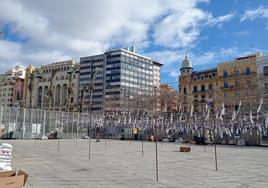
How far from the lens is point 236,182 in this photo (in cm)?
908

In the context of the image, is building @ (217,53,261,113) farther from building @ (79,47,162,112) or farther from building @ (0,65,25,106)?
building @ (0,65,25,106)

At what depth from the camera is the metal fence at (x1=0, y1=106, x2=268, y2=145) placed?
33.4 meters

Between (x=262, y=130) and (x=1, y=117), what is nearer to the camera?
(x=262, y=130)

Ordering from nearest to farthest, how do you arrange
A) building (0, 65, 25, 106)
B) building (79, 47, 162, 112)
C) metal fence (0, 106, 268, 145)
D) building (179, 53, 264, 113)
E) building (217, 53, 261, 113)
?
metal fence (0, 106, 268, 145), building (179, 53, 264, 113), building (217, 53, 261, 113), building (79, 47, 162, 112), building (0, 65, 25, 106)

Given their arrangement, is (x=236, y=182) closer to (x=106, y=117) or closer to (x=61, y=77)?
(x=106, y=117)

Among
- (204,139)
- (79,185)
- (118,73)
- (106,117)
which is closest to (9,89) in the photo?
(118,73)

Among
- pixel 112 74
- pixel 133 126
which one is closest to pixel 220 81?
pixel 133 126

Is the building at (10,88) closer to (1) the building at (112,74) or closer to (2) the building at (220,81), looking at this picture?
(1) the building at (112,74)

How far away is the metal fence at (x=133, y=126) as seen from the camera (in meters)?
33.4

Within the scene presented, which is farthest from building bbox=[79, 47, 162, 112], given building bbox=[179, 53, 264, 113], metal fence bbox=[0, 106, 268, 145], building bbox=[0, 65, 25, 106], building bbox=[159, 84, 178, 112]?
building bbox=[159, 84, 178, 112]

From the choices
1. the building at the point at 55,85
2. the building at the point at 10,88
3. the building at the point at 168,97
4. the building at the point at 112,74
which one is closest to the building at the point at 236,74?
the building at the point at 168,97

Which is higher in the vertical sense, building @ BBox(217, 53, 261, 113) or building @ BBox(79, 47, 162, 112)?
building @ BBox(79, 47, 162, 112)

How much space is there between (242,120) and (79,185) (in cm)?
2900

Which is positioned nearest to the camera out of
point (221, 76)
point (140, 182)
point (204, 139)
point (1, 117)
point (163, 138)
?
point (140, 182)
